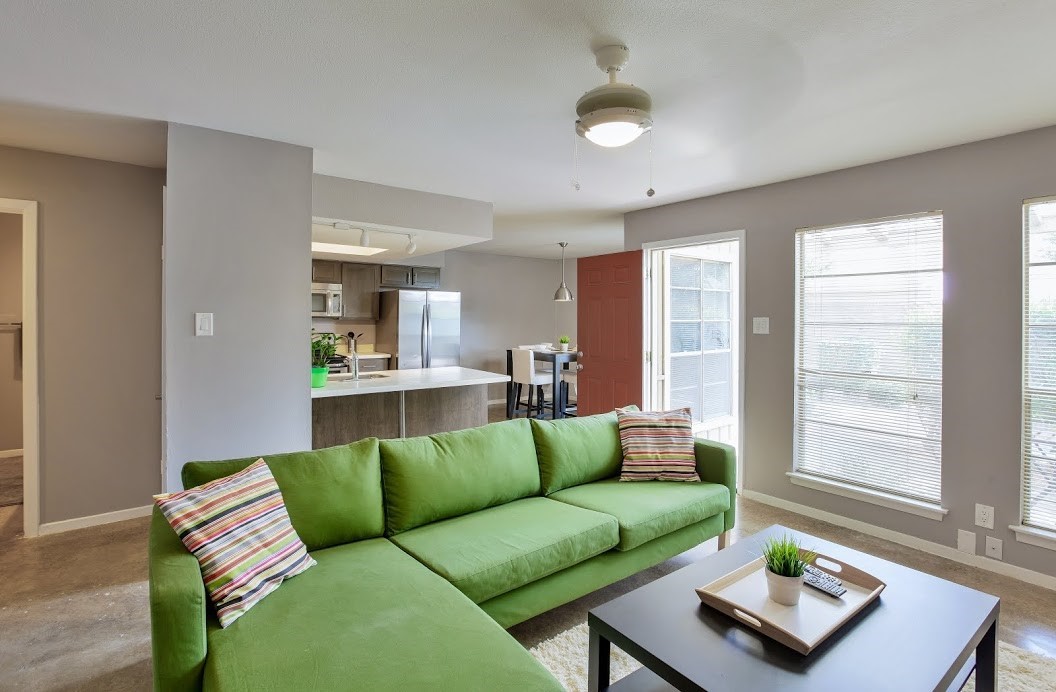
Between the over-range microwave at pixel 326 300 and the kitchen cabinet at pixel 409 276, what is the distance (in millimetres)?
629

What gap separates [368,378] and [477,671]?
10.8 ft

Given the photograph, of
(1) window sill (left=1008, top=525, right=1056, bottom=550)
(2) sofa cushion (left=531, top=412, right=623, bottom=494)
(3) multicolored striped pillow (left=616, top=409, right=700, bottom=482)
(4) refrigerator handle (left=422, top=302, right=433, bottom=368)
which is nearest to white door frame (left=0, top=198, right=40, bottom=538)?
(2) sofa cushion (left=531, top=412, right=623, bottom=494)

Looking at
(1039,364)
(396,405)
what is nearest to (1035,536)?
(1039,364)

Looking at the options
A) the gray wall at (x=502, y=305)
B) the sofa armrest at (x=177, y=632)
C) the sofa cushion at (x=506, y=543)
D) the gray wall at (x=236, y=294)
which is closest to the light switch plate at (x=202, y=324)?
the gray wall at (x=236, y=294)

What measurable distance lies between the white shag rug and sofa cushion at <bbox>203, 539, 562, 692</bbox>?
1.72 feet

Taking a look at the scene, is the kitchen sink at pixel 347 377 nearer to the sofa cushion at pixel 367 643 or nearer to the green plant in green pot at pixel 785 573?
the sofa cushion at pixel 367 643

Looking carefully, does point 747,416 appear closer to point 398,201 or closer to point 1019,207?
point 1019,207

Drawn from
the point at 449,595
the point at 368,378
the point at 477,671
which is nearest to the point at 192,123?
A: the point at 368,378

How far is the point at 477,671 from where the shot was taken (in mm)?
1310

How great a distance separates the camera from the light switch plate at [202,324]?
2.75 metres

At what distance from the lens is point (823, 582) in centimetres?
173

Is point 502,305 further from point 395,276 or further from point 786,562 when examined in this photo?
point 786,562

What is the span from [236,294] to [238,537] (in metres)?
1.63

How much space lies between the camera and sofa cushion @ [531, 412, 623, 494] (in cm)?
275
